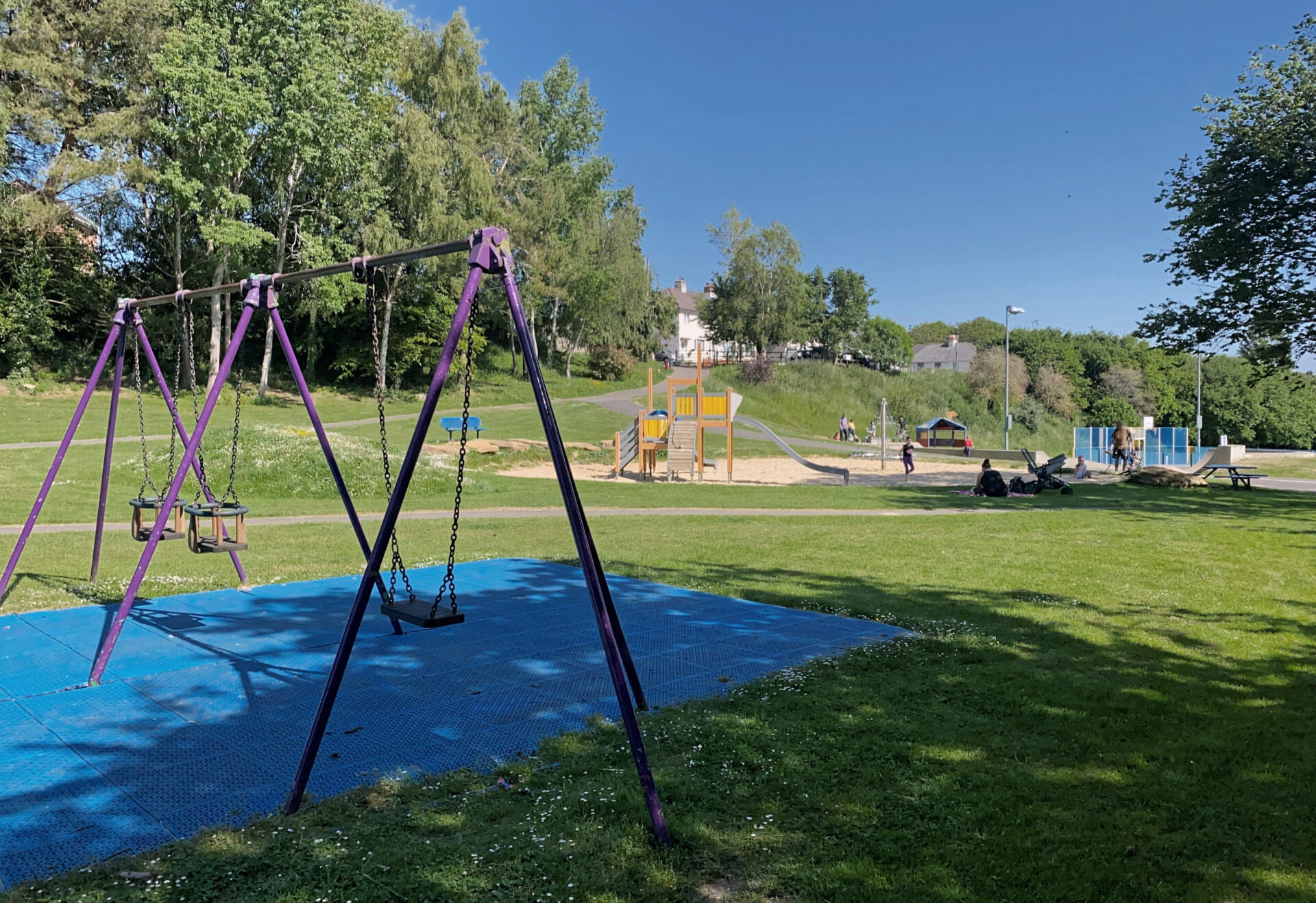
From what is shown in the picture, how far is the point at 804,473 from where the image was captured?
26594mm

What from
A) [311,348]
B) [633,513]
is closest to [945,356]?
[311,348]

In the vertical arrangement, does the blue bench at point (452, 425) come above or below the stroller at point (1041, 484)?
above

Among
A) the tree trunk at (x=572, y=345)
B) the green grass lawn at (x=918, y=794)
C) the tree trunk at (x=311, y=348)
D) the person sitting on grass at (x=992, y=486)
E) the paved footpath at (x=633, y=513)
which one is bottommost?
the green grass lawn at (x=918, y=794)

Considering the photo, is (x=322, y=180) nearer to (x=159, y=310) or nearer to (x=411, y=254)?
(x=159, y=310)

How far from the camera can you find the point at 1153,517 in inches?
600

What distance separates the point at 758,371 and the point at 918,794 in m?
52.4

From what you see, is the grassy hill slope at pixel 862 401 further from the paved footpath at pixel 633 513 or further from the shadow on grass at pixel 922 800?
the shadow on grass at pixel 922 800

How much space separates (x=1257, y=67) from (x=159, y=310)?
1504 inches

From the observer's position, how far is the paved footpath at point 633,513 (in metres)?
14.3

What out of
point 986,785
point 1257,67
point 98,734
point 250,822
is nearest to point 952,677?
point 986,785

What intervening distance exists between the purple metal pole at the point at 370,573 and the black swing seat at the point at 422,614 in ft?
1.41

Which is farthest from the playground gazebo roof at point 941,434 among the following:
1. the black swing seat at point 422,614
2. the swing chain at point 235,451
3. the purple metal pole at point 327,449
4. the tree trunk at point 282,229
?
the black swing seat at point 422,614

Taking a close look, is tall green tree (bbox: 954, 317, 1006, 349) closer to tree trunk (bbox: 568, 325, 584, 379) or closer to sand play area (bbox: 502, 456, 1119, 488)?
tree trunk (bbox: 568, 325, 584, 379)

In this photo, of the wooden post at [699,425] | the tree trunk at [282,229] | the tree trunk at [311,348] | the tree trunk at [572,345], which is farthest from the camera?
the tree trunk at [572,345]
